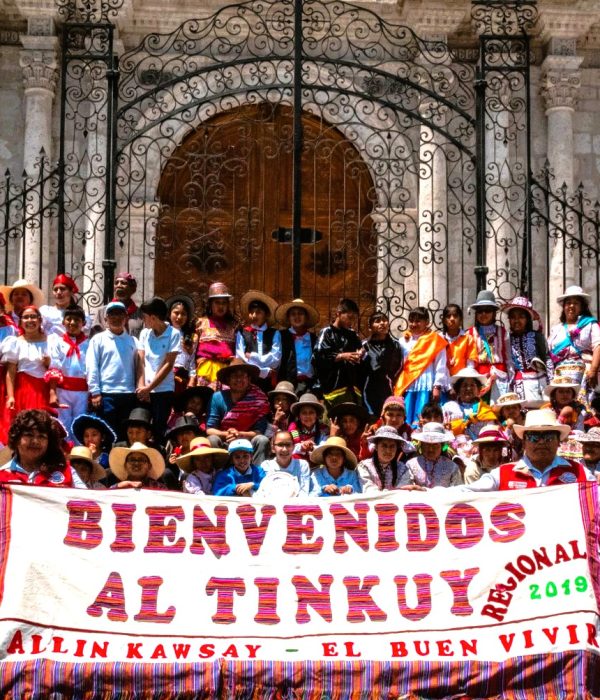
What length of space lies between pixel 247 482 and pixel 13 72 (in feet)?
29.6

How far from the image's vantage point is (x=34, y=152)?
17812 mm

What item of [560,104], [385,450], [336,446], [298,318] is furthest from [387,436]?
[560,104]

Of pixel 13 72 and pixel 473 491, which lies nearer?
pixel 473 491

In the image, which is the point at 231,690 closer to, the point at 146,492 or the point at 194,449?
the point at 146,492

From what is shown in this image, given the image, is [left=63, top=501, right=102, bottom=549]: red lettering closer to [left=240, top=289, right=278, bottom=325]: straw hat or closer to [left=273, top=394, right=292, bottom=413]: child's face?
[left=273, top=394, right=292, bottom=413]: child's face

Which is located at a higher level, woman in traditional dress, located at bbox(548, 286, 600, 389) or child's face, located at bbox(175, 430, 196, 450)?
woman in traditional dress, located at bbox(548, 286, 600, 389)

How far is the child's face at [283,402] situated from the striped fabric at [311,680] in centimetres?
423

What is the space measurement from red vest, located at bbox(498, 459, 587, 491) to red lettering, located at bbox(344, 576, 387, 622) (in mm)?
1299

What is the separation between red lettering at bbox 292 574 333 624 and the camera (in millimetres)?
8909

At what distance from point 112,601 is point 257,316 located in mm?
5215

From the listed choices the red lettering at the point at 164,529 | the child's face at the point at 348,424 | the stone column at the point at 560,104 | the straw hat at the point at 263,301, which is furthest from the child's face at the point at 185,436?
the stone column at the point at 560,104

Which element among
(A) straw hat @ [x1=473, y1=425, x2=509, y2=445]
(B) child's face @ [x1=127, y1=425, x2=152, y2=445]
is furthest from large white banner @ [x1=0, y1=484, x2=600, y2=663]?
(B) child's face @ [x1=127, y1=425, x2=152, y2=445]

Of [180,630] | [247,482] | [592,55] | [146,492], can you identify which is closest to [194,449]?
[247,482]

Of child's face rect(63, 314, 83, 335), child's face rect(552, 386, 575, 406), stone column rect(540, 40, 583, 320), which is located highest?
stone column rect(540, 40, 583, 320)
